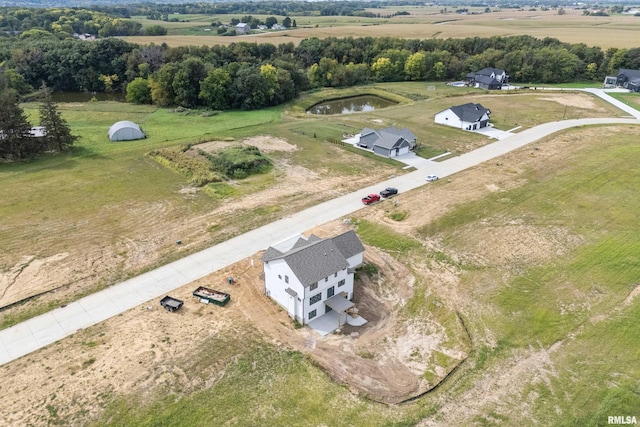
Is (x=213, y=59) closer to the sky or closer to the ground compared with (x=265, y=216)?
closer to the sky

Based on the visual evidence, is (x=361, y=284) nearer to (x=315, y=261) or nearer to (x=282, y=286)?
(x=315, y=261)

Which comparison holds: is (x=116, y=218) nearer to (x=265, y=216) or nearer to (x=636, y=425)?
(x=265, y=216)

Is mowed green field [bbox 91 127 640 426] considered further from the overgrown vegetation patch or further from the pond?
the pond

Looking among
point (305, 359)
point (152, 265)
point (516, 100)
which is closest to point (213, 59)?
point (516, 100)

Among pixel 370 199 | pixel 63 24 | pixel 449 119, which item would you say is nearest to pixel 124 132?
pixel 370 199

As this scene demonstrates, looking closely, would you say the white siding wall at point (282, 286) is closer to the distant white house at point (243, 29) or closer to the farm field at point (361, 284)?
the farm field at point (361, 284)

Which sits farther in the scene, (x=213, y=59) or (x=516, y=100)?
(x=213, y=59)

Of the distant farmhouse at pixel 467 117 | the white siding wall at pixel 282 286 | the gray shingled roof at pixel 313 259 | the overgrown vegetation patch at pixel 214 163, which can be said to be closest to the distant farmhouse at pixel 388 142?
the distant farmhouse at pixel 467 117
